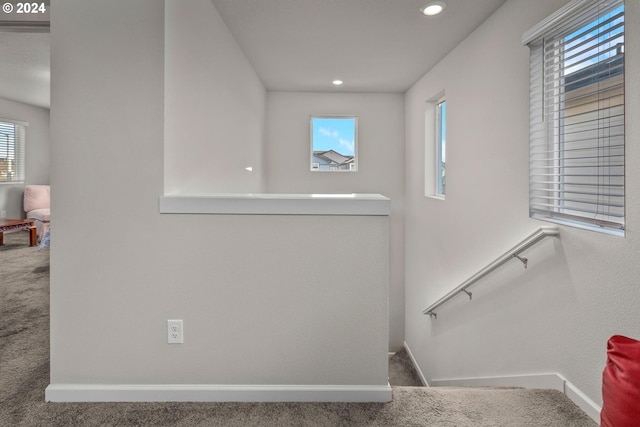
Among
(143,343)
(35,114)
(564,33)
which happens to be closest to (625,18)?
(564,33)

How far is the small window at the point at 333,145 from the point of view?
547cm

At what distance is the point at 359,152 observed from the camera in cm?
541

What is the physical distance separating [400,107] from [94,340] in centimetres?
457

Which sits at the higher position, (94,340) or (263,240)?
(263,240)

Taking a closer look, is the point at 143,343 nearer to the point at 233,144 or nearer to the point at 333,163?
the point at 233,144

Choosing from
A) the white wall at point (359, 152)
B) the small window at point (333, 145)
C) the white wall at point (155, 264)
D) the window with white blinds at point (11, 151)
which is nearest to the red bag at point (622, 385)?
the white wall at point (155, 264)

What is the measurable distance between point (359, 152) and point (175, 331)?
13.2 ft

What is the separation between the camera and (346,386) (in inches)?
73.5

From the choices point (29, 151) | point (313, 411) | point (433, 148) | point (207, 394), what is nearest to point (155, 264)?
point (207, 394)

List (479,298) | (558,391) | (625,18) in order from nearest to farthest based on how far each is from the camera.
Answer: (625,18), (558,391), (479,298)

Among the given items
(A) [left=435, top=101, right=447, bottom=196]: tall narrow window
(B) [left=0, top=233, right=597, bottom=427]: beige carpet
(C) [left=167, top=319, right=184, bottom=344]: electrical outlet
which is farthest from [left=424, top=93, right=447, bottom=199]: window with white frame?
(C) [left=167, top=319, right=184, bottom=344]: electrical outlet

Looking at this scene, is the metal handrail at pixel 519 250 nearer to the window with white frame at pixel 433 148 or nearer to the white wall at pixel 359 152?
the window with white frame at pixel 433 148

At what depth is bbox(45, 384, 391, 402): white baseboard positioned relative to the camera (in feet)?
6.05

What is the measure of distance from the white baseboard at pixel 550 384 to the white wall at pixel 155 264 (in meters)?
0.95
